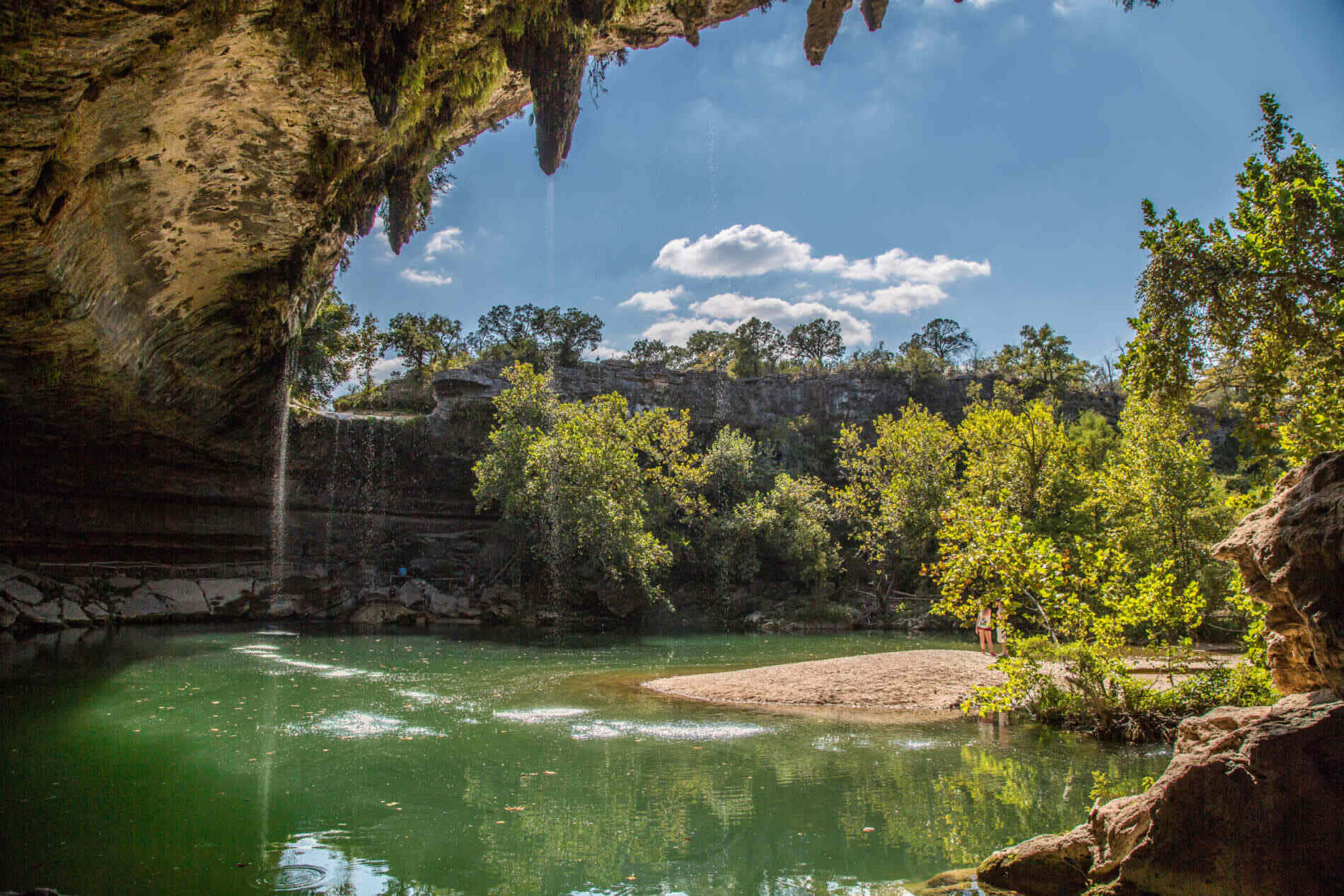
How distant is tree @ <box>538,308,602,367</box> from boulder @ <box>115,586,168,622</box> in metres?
25.9

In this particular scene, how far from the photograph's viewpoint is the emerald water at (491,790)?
15.1 ft

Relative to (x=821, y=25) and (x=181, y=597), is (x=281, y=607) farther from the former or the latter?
(x=821, y=25)

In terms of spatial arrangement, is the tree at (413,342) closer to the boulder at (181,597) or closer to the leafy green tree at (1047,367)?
the boulder at (181,597)

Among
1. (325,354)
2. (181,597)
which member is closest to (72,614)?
(181,597)

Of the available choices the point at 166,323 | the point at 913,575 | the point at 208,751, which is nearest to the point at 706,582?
the point at 913,575

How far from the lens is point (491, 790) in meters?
6.34

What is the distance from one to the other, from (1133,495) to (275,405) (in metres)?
25.7

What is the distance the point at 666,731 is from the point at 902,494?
2246cm

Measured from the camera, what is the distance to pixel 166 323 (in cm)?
1356

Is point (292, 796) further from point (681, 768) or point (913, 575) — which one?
point (913, 575)

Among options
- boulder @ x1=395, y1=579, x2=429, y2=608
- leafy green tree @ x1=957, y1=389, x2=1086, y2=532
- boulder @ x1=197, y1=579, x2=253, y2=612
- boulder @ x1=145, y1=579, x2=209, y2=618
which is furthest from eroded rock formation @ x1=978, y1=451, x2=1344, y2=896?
boulder @ x1=197, y1=579, x2=253, y2=612

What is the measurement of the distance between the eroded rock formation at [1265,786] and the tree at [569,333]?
42.3 m

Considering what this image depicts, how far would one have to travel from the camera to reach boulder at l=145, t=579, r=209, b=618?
2325 centimetres

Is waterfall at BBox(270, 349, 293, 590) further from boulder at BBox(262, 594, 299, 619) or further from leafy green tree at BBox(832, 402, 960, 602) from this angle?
leafy green tree at BBox(832, 402, 960, 602)
